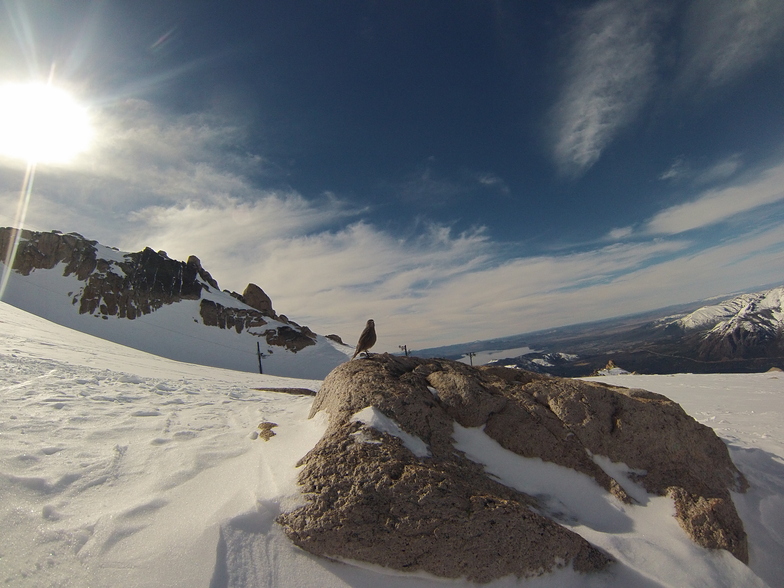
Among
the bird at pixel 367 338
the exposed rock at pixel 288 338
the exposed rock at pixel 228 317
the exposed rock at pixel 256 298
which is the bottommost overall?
the bird at pixel 367 338

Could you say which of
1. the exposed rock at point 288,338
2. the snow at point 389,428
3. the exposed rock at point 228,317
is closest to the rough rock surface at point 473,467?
the snow at point 389,428

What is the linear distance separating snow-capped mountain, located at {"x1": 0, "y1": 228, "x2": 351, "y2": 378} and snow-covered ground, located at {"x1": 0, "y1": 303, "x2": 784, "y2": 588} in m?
36.5

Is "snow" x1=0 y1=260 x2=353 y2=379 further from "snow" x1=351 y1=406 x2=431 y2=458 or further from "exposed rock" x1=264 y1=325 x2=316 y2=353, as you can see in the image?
"snow" x1=351 y1=406 x2=431 y2=458

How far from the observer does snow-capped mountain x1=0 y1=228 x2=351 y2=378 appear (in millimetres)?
42781

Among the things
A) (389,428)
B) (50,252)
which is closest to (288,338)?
(50,252)

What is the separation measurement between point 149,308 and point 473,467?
189ft

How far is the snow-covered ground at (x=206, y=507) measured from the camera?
2398mm

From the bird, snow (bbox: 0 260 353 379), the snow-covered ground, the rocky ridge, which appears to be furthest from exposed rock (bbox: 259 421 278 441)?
the rocky ridge

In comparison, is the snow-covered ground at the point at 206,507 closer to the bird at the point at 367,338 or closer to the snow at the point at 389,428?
the snow at the point at 389,428

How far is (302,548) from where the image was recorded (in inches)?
105

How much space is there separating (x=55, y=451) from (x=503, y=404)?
5415mm

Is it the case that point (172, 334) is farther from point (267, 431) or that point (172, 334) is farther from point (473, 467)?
point (473, 467)

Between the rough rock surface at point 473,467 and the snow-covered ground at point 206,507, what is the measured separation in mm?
148

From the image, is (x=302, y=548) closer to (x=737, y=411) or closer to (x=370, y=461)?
(x=370, y=461)
